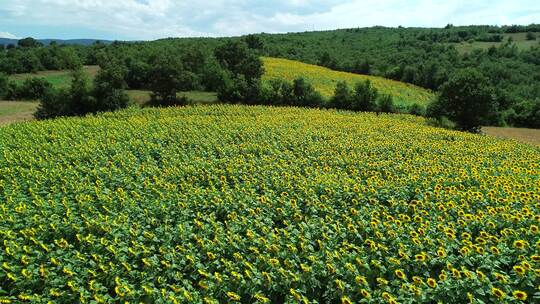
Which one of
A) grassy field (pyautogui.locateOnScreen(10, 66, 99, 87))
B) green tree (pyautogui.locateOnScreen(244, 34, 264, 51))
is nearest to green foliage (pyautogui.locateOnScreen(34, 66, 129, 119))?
grassy field (pyautogui.locateOnScreen(10, 66, 99, 87))

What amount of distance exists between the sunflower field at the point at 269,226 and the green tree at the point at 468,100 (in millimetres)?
10478

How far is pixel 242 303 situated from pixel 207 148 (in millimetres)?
10756

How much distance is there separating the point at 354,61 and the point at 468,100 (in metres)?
37.5

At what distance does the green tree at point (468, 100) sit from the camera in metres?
25.6

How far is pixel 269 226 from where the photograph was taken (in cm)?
743

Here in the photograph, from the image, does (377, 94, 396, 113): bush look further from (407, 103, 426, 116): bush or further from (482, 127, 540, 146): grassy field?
(482, 127, 540, 146): grassy field

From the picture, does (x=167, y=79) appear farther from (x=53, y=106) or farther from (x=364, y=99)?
(x=364, y=99)

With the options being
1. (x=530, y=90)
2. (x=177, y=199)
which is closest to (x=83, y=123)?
(x=177, y=199)

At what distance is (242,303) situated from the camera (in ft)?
18.5

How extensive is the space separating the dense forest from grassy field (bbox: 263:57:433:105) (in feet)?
12.2

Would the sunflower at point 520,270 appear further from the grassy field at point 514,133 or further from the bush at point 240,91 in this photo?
the bush at point 240,91

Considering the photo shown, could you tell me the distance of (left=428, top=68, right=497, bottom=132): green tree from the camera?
25578 mm

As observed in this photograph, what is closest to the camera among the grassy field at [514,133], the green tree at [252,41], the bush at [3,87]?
the grassy field at [514,133]

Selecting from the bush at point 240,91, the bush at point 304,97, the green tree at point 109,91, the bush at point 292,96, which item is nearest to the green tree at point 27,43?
the green tree at point 109,91
